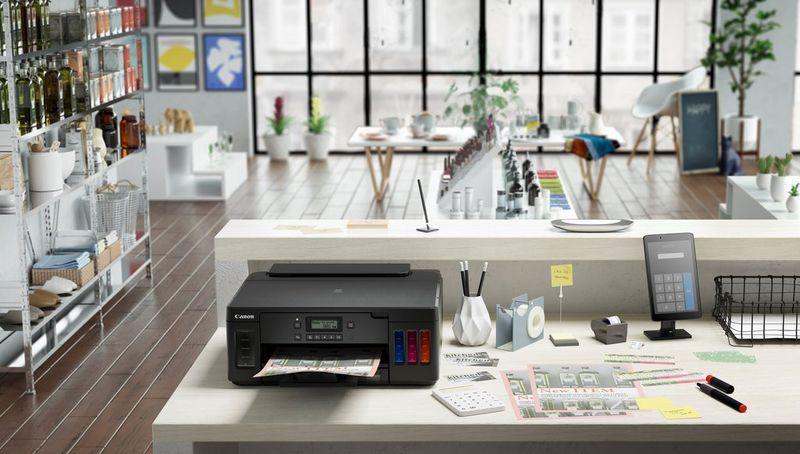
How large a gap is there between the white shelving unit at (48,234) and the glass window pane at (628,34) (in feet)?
22.4

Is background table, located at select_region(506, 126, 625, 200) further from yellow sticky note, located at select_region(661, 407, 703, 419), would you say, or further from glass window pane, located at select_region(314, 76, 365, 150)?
yellow sticky note, located at select_region(661, 407, 703, 419)

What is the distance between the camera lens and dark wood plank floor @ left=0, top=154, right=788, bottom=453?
4.79 meters

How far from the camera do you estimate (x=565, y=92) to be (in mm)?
12734

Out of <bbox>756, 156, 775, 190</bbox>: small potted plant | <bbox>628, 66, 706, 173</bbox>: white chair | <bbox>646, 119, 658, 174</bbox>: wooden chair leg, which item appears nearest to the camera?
<bbox>756, 156, 775, 190</bbox>: small potted plant

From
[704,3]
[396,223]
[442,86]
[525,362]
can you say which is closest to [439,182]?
[396,223]

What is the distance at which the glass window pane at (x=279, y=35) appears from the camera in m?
12.7

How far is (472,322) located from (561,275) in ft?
1.18

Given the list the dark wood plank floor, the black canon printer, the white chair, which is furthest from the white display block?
the black canon printer

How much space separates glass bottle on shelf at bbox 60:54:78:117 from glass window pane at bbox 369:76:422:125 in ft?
23.6

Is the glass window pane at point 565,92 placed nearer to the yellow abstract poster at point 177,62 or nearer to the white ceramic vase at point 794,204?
the yellow abstract poster at point 177,62

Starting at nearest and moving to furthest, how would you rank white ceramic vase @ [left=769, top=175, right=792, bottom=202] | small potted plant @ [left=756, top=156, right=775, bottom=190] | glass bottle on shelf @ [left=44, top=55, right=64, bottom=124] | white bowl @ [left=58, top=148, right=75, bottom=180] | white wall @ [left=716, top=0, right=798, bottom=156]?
glass bottle on shelf @ [left=44, top=55, right=64, bottom=124] → white bowl @ [left=58, top=148, right=75, bottom=180] → white ceramic vase @ [left=769, top=175, right=792, bottom=202] → small potted plant @ [left=756, top=156, right=775, bottom=190] → white wall @ [left=716, top=0, right=798, bottom=156]

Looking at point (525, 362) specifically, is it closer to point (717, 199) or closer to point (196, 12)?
point (717, 199)

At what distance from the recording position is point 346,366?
10.0 ft

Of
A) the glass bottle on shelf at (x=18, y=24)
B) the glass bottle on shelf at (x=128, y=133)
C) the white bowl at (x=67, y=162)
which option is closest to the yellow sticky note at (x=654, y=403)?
the glass bottle on shelf at (x=18, y=24)
